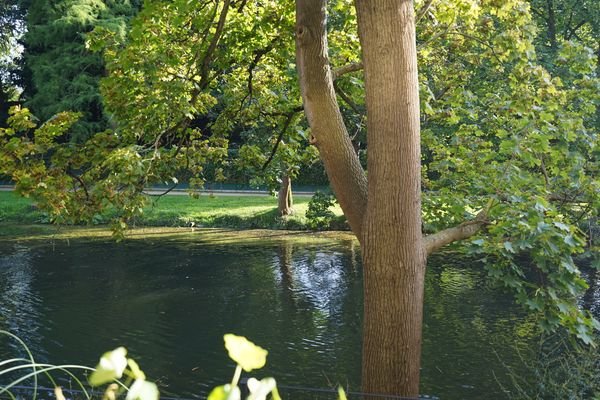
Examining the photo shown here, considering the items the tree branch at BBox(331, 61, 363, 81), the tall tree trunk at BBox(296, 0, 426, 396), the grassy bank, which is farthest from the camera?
the grassy bank

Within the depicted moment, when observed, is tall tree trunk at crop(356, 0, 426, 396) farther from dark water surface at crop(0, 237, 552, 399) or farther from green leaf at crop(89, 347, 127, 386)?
green leaf at crop(89, 347, 127, 386)

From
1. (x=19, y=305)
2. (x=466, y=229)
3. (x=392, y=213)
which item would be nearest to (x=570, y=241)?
(x=466, y=229)

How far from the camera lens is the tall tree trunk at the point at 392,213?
5.07 m

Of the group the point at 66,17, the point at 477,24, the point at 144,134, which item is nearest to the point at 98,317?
the point at 144,134

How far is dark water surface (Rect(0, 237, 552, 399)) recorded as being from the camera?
9922mm

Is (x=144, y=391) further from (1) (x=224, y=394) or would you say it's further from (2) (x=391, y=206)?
(2) (x=391, y=206)

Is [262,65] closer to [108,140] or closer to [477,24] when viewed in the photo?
[108,140]

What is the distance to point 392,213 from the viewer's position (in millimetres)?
5234

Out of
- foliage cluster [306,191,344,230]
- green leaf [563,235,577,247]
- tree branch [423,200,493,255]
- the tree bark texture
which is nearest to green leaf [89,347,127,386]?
the tree bark texture

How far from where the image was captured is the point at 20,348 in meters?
10.7

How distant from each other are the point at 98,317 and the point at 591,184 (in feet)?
29.5

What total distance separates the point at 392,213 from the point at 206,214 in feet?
63.3

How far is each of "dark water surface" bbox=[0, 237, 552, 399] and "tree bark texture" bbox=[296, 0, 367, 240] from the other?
11.7ft

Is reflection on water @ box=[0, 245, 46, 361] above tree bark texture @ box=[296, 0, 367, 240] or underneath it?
underneath
